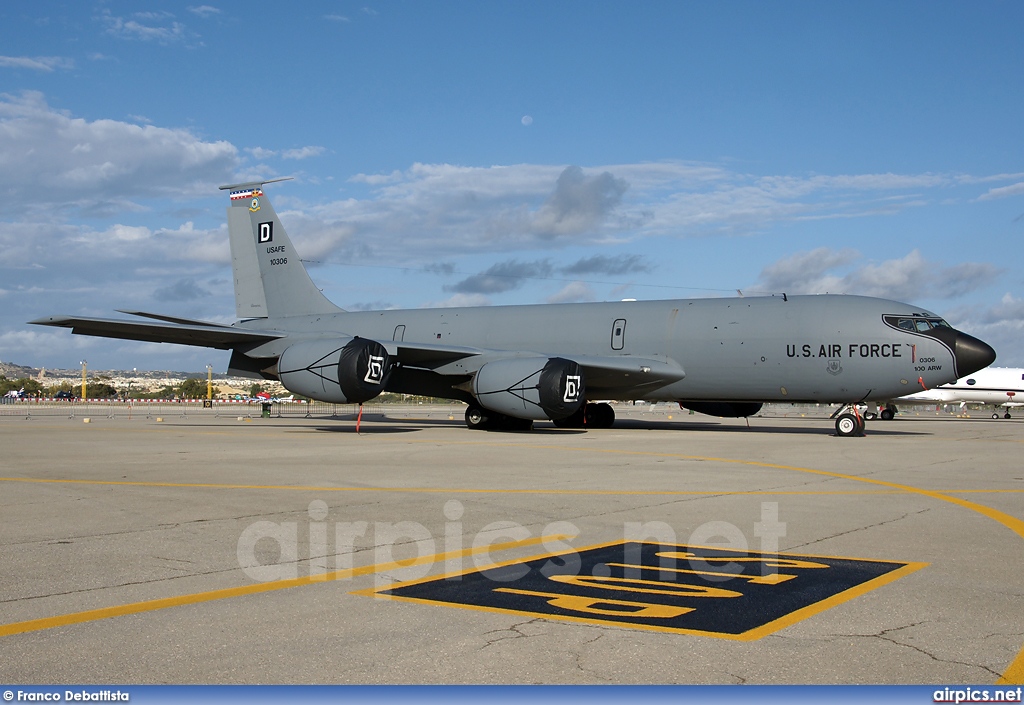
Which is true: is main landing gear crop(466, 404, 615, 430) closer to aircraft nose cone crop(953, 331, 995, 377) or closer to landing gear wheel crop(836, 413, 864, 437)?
landing gear wheel crop(836, 413, 864, 437)

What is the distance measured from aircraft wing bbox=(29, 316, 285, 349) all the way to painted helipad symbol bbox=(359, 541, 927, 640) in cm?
2200

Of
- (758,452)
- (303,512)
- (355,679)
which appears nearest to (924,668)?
(355,679)

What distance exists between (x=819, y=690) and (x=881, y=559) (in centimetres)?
443

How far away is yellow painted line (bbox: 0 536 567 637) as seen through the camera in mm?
5387

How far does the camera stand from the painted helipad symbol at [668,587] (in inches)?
219

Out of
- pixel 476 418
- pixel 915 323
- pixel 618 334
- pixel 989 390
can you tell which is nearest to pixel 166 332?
pixel 476 418

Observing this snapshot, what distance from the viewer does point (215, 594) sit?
620 cm

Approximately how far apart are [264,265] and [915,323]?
23.2 metres

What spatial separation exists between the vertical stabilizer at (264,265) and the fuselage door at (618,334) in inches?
467

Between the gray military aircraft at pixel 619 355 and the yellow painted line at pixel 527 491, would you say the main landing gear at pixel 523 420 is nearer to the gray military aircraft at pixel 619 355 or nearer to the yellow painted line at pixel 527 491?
the gray military aircraft at pixel 619 355

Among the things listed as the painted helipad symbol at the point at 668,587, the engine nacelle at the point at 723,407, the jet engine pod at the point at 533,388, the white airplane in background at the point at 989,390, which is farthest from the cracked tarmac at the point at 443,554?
the white airplane in background at the point at 989,390

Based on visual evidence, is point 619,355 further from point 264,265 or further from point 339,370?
point 264,265

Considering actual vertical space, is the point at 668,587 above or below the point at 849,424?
below

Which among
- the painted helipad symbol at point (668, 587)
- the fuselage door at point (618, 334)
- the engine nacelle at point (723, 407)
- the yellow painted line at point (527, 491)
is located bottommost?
the painted helipad symbol at point (668, 587)
